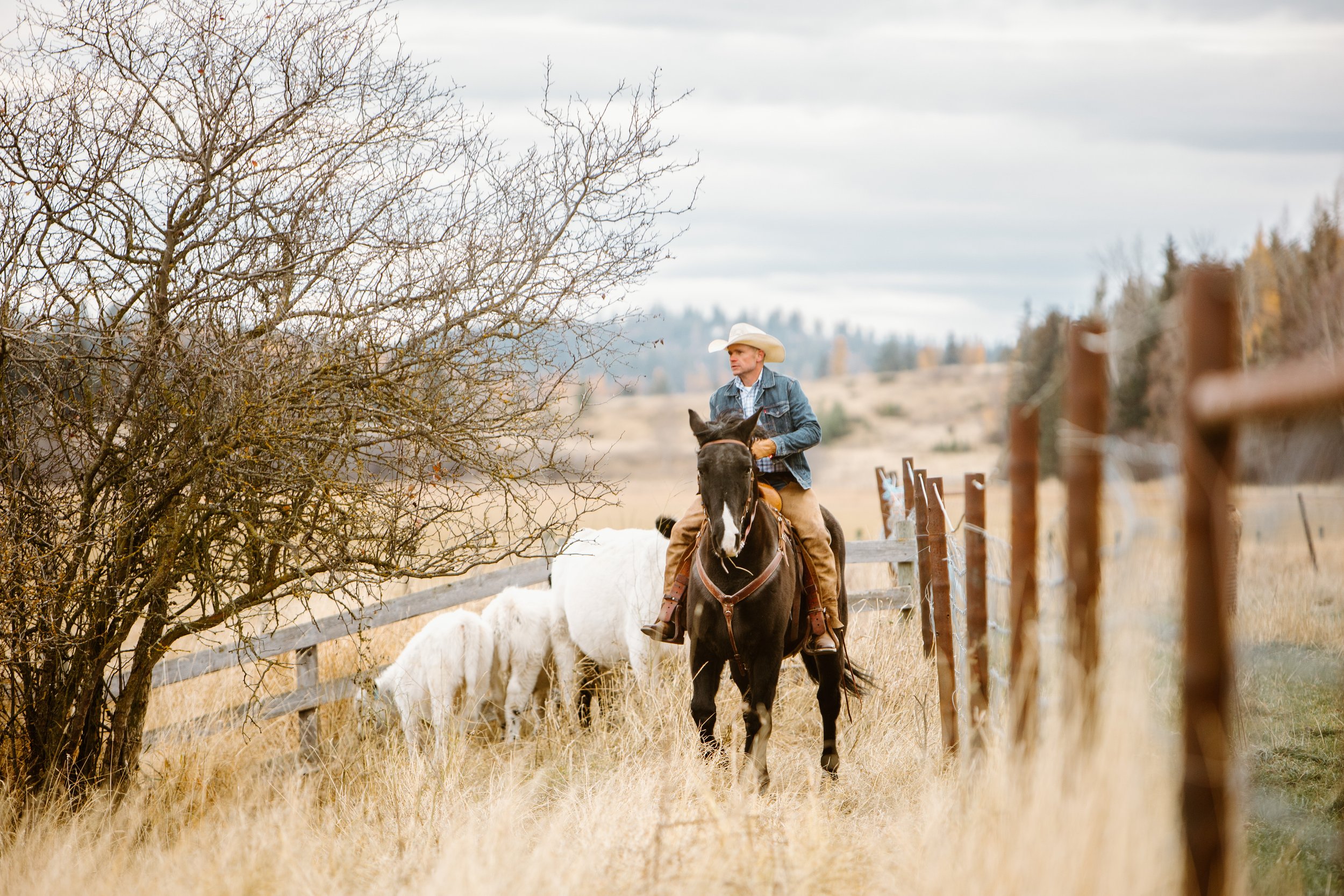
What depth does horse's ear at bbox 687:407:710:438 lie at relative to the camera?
554 cm

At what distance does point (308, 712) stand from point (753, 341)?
4144mm

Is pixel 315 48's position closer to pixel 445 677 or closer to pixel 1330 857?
pixel 445 677

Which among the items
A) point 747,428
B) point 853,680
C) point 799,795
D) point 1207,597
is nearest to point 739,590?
point 747,428

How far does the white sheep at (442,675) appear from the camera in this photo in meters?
7.07

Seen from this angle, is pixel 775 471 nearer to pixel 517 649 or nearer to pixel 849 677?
pixel 849 677

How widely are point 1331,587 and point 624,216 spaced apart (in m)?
4.40

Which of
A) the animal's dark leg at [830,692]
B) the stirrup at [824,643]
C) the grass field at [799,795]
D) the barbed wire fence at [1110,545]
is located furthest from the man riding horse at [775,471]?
the barbed wire fence at [1110,545]

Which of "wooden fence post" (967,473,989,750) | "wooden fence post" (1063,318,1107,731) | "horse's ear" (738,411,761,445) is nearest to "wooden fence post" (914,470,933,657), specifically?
"horse's ear" (738,411,761,445)

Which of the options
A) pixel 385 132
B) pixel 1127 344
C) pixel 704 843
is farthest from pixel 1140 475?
pixel 385 132

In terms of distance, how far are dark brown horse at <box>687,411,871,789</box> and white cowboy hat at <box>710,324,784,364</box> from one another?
908mm

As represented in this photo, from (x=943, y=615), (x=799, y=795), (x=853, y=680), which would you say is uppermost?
(x=943, y=615)

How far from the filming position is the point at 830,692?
243 inches

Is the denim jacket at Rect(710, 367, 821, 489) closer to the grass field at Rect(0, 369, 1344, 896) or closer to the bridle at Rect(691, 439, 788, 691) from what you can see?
the bridle at Rect(691, 439, 788, 691)

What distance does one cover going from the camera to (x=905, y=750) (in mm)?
5648
